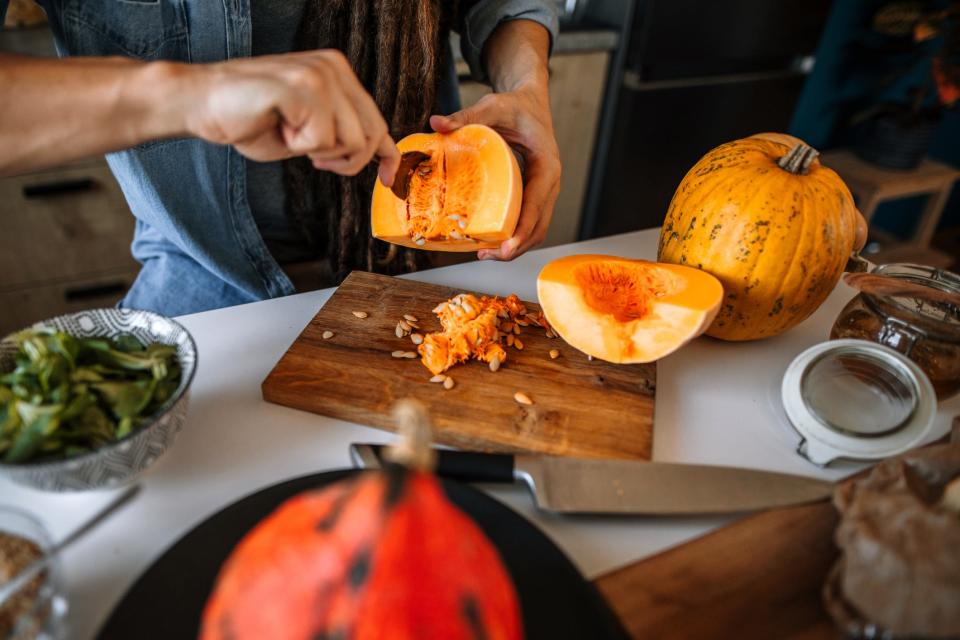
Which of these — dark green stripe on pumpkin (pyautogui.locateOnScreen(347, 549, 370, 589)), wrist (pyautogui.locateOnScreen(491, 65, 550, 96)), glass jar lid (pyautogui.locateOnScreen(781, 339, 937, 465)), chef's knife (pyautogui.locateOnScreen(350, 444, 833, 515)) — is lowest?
chef's knife (pyautogui.locateOnScreen(350, 444, 833, 515))

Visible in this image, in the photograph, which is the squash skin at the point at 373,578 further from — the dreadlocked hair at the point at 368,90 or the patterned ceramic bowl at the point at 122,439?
the dreadlocked hair at the point at 368,90

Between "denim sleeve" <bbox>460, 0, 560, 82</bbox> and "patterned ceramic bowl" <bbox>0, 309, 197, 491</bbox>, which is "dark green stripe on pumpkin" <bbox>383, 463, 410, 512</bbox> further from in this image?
"denim sleeve" <bbox>460, 0, 560, 82</bbox>

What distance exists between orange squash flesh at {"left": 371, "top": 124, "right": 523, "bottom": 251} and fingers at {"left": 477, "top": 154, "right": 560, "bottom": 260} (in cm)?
2

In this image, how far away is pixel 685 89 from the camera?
2.75 m

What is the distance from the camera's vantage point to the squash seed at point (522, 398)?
0.84 m

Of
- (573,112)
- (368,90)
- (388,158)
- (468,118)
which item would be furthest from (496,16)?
(573,112)

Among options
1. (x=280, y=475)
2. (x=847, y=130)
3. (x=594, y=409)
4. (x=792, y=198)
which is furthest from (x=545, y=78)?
(x=847, y=130)

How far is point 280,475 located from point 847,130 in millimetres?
3766

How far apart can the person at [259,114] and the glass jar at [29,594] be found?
0.40 meters

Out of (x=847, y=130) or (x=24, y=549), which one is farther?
(x=847, y=130)

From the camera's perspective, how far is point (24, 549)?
55cm

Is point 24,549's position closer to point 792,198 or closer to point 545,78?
point 792,198

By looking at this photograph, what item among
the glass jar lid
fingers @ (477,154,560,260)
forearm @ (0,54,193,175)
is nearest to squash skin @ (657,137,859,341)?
the glass jar lid

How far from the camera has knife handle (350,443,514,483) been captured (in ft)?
2.33
